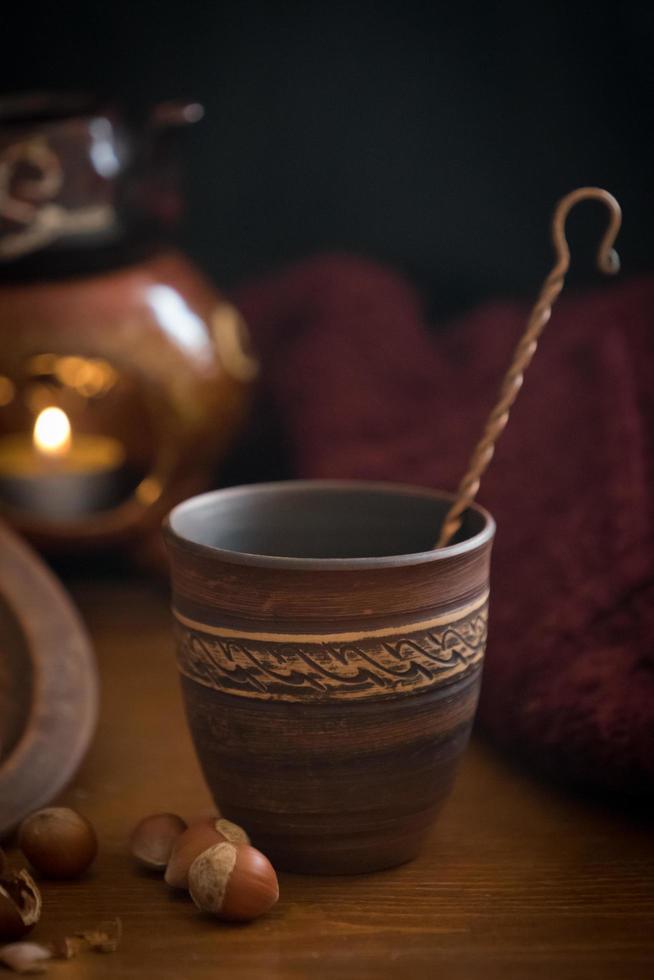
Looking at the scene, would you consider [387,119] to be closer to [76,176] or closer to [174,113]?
[174,113]

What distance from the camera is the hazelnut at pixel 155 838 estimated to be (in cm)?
68

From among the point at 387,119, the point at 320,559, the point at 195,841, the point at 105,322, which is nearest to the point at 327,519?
the point at 320,559

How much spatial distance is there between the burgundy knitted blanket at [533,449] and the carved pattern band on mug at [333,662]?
16cm

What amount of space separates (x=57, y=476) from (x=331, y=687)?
0.60 meters

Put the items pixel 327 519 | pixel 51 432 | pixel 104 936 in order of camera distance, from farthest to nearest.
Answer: pixel 51 432 < pixel 327 519 < pixel 104 936

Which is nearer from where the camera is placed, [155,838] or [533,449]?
[155,838]

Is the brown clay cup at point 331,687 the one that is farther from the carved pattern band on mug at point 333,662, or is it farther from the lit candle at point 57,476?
the lit candle at point 57,476

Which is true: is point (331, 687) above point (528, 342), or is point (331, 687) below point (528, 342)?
below

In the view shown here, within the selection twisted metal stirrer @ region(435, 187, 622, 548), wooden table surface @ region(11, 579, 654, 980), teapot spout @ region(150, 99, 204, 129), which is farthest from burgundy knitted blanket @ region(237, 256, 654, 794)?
teapot spout @ region(150, 99, 204, 129)

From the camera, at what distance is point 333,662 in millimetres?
630

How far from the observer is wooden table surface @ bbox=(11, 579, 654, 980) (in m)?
0.59

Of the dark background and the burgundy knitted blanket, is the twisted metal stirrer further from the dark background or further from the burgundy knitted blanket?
the dark background

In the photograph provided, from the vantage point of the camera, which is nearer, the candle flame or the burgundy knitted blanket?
the burgundy knitted blanket

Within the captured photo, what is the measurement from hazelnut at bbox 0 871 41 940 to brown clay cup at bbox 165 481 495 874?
117mm
